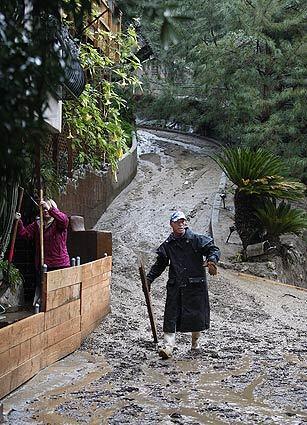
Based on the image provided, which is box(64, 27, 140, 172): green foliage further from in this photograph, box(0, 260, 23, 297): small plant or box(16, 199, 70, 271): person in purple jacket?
box(0, 260, 23, 297): small plant

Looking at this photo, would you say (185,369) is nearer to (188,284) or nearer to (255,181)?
(188,284)

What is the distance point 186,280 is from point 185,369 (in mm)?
1334

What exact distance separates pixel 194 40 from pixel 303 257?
12203mm

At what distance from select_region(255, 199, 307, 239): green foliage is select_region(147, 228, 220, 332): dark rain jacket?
7.15 metres

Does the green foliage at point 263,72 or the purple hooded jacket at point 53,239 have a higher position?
the green foliage at point 263,72

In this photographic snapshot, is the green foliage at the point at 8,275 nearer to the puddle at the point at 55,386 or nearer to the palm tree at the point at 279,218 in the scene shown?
the puddle at the point at 55,386

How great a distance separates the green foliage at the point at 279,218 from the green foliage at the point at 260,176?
31 centimetres

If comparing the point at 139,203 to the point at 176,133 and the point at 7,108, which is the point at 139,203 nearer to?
the point at 176,133

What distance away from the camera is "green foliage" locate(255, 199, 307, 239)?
15750 millimetres

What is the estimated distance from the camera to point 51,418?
5789 mm

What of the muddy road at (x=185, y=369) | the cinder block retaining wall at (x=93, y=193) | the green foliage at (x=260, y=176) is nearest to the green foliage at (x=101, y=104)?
the cinder block retaining wall at (x=93, y=193)

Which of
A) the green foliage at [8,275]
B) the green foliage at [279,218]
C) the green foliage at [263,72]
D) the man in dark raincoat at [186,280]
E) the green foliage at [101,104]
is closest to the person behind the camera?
the green foliage at [8,275]

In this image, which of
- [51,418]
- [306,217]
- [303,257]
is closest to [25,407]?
[51,418]

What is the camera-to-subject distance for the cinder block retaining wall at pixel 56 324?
6.39 metres
